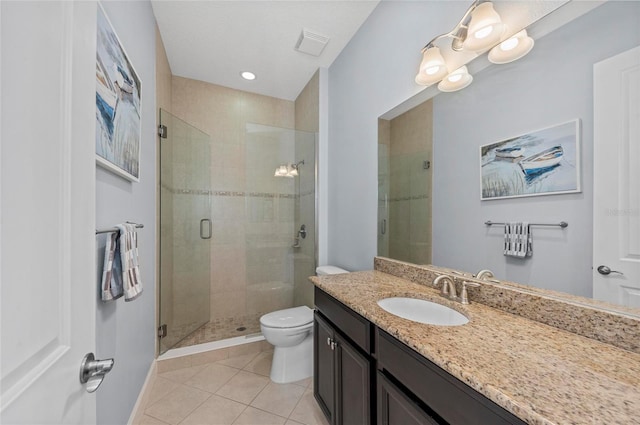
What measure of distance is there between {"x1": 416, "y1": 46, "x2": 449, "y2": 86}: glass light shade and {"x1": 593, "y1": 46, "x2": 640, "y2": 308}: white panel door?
64cm

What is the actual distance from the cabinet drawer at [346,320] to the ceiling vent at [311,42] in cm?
197

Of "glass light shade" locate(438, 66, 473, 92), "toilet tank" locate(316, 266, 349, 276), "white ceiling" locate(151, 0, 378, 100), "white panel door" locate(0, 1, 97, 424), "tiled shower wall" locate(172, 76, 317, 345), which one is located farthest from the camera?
"tiled shower wall" locate(172, 76, 317, 345)

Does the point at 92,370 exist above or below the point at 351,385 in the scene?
above

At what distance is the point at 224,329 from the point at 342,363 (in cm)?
184

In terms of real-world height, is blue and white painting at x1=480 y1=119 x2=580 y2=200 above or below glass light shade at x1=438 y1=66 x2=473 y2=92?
below

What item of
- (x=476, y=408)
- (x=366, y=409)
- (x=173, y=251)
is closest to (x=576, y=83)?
(x=476, y=408)

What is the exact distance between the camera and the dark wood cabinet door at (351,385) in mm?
1049

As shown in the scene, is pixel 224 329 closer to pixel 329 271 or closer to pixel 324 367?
pixel 329 271

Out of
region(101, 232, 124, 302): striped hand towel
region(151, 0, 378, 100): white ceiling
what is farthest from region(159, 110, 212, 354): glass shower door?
region(101, 232, 124, 302): striped hand towel

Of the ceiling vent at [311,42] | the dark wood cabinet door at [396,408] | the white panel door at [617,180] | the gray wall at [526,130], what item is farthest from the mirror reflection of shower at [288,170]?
the white panel door at [617,180]

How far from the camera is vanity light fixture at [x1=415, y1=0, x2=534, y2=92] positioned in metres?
1.02

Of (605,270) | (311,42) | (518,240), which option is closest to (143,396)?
(518,240)

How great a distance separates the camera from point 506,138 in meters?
1.05

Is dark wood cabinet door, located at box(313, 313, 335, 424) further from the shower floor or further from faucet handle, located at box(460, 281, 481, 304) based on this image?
the shower floor
